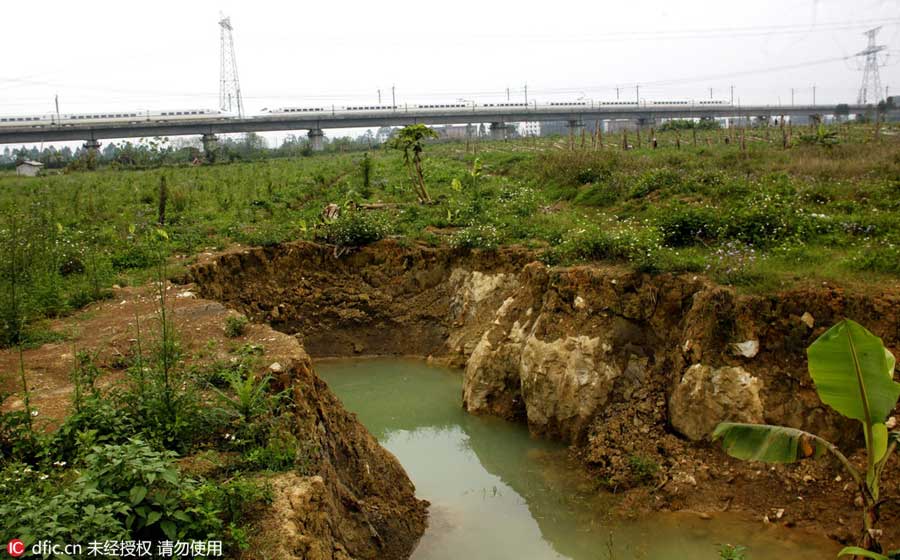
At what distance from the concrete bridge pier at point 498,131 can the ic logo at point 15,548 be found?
187ft

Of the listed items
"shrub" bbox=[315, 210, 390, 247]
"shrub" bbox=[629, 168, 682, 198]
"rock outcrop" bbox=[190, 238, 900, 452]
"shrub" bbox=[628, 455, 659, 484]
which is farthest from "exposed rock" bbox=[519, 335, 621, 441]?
"shrub" bbox=[315, 210, 390, 247]

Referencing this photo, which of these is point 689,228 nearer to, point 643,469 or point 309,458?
point 643,469

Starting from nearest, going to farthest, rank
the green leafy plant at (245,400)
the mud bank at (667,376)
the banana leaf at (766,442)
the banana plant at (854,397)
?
the banana plant at (854,397) < the banana leaf at (766,442) < the green leafy plant at (245,400) < the mud bank at (667,376)

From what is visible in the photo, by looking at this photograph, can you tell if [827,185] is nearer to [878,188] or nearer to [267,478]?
[878,188]

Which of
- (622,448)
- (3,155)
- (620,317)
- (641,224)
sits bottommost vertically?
(622,448)

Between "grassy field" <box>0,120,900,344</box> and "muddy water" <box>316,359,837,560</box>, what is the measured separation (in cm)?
361

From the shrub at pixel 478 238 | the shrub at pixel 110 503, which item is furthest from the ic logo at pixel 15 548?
the shrub at pixel 478 238

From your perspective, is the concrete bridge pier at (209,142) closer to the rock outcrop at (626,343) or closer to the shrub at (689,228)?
the rock outcrop at (626,343)

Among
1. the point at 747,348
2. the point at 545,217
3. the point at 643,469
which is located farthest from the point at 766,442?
the point at 545,217

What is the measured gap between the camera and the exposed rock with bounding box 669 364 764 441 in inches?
358

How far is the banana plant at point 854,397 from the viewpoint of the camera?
5.59 meters

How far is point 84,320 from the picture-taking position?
1103 centimetres

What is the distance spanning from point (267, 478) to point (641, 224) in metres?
10.5

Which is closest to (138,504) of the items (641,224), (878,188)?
(641,224)
